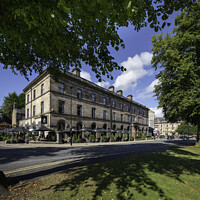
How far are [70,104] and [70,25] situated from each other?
2224 cm

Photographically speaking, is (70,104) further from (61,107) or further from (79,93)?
(79,93)

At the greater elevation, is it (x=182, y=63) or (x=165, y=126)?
(x=182, y=63)

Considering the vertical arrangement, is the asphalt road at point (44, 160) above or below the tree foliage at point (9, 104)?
below

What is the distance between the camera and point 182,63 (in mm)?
14570

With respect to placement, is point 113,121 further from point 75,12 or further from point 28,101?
point 75,12

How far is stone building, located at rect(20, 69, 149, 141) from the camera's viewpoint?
946 inches

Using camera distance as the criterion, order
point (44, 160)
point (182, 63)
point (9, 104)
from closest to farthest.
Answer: point (44, 160) < point (182, 63) < point (9, 104)

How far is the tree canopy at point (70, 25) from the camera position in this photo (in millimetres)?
2949

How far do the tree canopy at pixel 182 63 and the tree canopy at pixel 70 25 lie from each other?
38.3ft

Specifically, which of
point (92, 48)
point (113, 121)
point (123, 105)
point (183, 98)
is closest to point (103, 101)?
point (113, 121)

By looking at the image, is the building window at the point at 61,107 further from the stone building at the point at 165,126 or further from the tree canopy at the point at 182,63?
the stone building at the point at 165,126

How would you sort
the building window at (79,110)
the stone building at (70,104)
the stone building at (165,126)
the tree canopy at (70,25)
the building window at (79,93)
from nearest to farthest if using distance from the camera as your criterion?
the tree canopy at (70,25), the stone building at (70,104), the building window at (79,110), the building window at (79,93), the stone building at (165,126)

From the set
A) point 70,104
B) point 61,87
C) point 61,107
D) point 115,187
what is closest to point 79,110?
point 70,104

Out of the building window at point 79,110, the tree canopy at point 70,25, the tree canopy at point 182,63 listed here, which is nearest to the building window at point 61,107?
the building window at point 79,110
